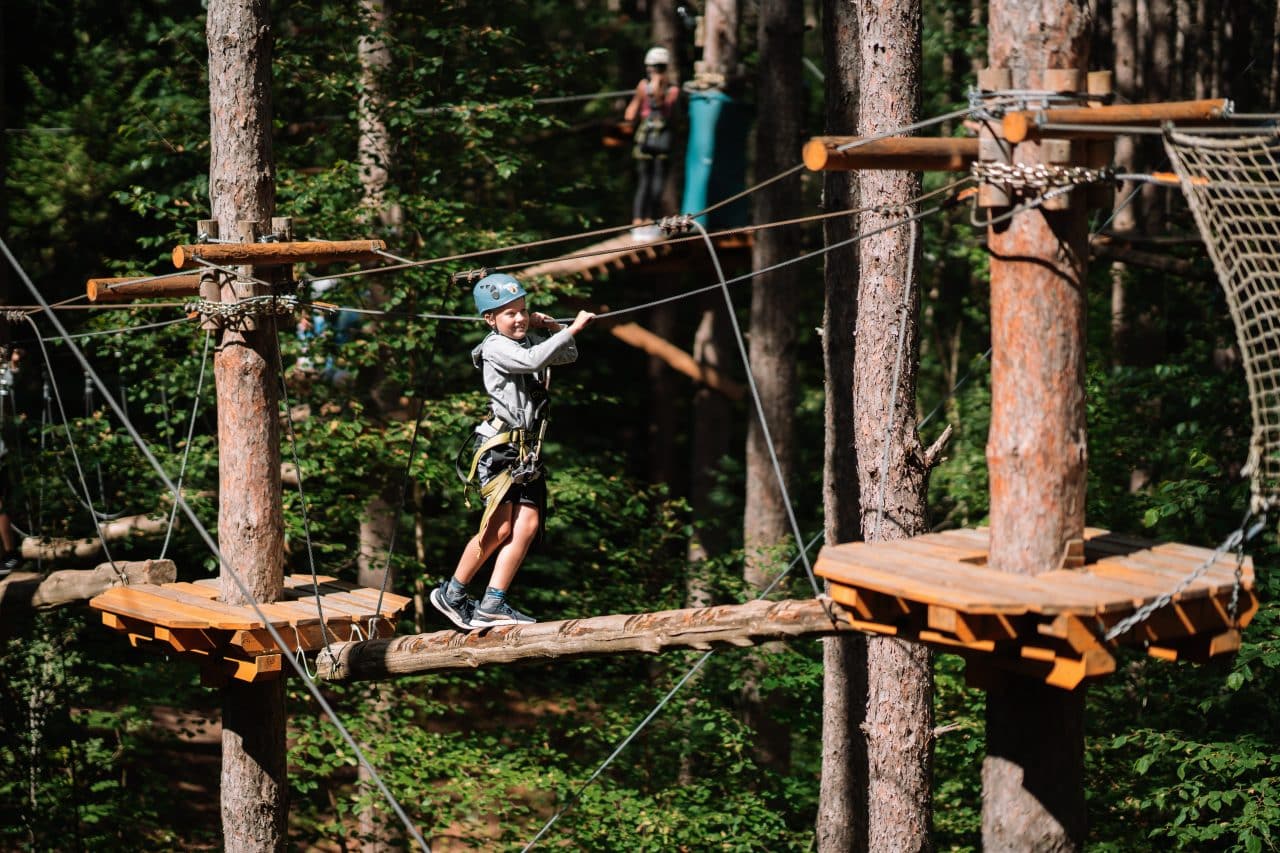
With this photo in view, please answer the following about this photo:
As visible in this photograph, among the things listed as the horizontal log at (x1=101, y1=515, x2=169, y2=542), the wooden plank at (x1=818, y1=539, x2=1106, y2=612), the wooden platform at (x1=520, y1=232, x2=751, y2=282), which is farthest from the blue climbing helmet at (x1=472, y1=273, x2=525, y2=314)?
the horizontal log at (x1=101, y1=515, x2=169, y2=542)

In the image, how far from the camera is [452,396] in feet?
30.3

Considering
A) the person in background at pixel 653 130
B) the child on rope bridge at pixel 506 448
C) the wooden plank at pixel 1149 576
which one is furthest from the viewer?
the person in background at pixel 653 130

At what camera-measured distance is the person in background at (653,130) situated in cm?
1081

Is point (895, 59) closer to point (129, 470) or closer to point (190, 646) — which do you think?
point (190, 646)

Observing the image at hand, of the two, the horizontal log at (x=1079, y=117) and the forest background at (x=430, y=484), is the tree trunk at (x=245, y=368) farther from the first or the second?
the horizontal log at (x=1079, y=117)

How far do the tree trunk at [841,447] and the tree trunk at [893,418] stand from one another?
0.68 metres

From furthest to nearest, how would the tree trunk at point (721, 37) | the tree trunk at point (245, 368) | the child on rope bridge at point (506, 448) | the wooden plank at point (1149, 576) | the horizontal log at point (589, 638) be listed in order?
1. the tree trunk at point (721, 37)
2. the tree trunk at point (245, 368)
3. the child on rope bridge at point (506, 448)
4. the horizontal log at point (589, 638)
5. the wooden plank at point (1149, 576)

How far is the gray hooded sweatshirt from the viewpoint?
5426 mm

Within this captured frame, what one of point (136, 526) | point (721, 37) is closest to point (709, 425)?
point (721, 37)

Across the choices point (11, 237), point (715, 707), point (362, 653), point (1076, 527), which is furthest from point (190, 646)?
point (11, 237)

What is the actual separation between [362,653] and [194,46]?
530 cm

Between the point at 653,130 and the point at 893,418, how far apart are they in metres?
5.17

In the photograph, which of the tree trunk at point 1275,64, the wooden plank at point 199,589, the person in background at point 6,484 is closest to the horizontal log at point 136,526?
the person in background at point 6,484

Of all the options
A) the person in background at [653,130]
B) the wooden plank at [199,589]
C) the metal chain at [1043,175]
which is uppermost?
the person in background at [653,130]
